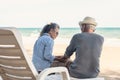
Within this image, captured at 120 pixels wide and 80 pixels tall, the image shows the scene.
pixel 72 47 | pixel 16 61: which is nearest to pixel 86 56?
pixel 72 47

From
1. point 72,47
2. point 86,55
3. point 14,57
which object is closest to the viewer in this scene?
point 14,57

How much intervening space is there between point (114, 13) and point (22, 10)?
9.90 metres

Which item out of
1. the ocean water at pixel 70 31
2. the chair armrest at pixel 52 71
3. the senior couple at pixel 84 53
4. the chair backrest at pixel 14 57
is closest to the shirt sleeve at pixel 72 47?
the senior couple at pixel 84 53

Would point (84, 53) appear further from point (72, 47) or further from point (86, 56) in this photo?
point (72, 47)

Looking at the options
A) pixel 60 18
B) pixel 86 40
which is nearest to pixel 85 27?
pixel 86 40

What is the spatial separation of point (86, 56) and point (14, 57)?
108 cm

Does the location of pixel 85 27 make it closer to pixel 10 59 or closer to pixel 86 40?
pixel 86 40

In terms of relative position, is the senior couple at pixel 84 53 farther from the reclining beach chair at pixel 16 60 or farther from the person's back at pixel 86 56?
the reclining beach chair at pixel 16 60

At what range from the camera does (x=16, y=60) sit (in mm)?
3088

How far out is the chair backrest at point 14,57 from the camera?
2894 millimetres

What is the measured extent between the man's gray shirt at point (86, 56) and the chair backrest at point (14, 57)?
0.82 metres

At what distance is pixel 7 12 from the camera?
42625mm

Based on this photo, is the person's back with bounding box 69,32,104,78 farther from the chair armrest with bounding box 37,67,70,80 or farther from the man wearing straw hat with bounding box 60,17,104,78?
the chair armrest with bounding box 37,67,70,80

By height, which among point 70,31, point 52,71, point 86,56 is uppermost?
point 52,71
